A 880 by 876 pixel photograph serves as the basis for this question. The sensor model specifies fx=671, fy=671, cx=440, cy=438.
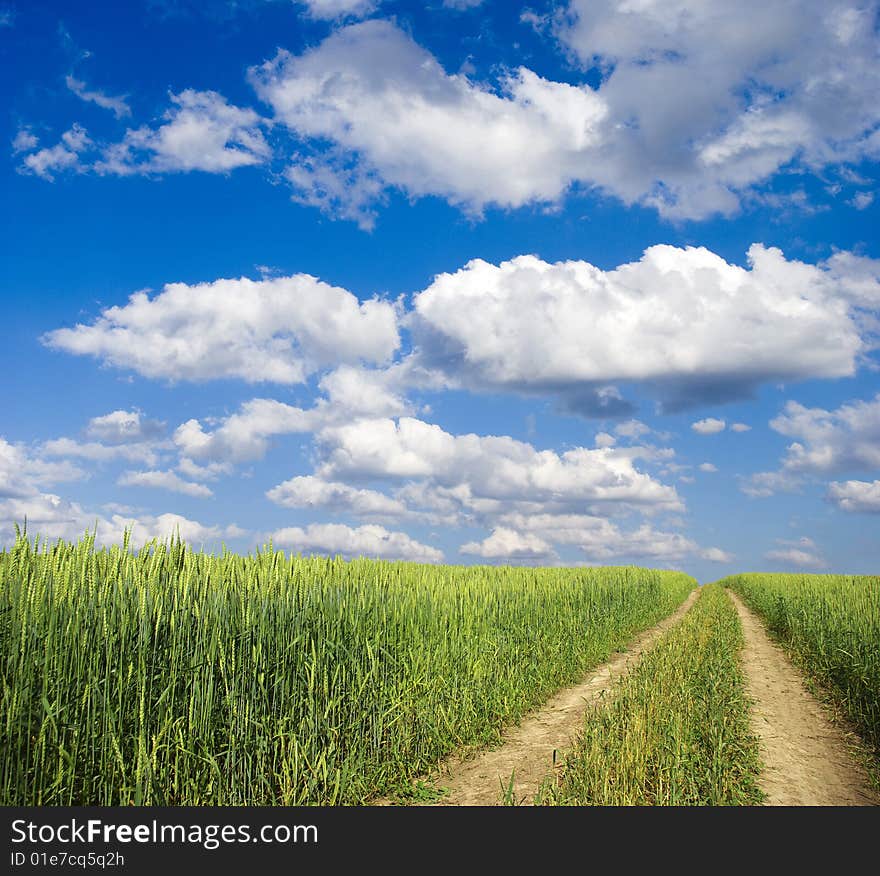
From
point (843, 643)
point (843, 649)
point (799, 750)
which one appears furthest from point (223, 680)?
point (843, 643)

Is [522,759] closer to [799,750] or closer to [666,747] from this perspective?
[666,747]

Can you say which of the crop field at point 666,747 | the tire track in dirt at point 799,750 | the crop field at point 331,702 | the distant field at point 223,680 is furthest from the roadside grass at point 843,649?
the distant field at point 223,680

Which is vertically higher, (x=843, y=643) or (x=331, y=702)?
(x=331, y=702)

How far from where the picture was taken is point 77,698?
17.5ft

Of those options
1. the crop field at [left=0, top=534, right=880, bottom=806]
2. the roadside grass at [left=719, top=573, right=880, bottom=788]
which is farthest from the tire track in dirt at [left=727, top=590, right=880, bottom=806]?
the roadside grass at [left=719, top=573, right=880, bottom=788]

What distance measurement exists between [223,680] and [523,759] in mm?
4249

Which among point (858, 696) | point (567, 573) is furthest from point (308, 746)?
point (567, 573)

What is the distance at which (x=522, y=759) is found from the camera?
8602mm

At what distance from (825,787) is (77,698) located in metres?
8.52

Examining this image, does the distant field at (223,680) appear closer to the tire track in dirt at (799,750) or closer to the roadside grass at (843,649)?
the tire track in dirt at (799,750)

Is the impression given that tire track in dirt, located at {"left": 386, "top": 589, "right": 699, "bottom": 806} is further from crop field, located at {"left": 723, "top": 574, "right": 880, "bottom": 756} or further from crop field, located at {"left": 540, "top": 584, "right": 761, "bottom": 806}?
crop field, located at {"left": 723, "top": 574, "right": 880, "bottom": 756}

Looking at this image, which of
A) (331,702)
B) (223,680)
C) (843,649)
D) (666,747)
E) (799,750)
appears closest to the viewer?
(223,680)

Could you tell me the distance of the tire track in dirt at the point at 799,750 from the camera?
7.97 meters

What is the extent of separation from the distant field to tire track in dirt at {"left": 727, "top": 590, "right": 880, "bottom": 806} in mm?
3661
